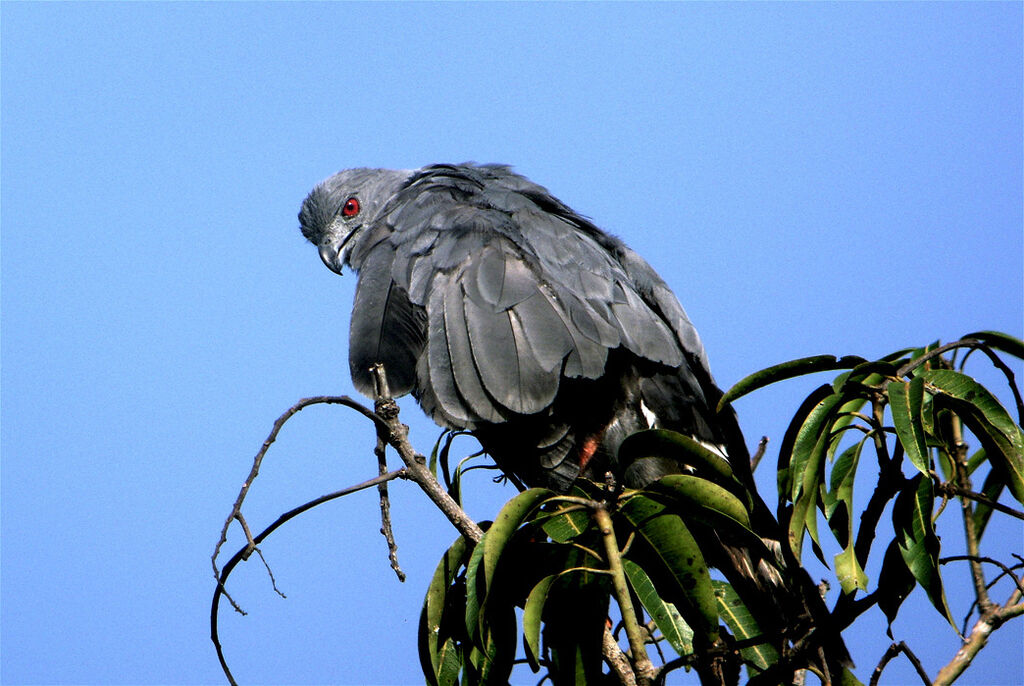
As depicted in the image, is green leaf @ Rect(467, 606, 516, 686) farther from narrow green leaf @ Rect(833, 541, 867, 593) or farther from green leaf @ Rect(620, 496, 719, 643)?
narrow green leaf @ Rect(833, 541, 867, 593)

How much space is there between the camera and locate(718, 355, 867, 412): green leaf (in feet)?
8.04

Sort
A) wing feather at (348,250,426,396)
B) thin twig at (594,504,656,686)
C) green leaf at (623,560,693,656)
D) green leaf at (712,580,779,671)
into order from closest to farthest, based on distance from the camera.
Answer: thin twig at (594,504,656,686)
green leaf at (623,560,693,656)
green leaf at (712,580,779,671)
wing feather at (348,250,426,396)

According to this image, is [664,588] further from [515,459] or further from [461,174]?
[461,174]

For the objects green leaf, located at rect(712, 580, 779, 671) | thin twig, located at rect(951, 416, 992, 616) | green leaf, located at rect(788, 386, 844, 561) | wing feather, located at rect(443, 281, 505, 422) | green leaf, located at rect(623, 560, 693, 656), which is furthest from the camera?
wing feather, located at rect(443, 281, 505, 422)

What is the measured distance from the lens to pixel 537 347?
122 inches

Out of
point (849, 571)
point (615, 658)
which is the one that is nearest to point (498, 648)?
point (615, 658)

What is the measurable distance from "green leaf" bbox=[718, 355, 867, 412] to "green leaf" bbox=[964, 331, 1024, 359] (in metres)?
0.36

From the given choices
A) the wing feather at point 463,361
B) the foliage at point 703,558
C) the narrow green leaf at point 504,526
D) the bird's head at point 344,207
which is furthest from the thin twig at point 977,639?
the bird's head at point 344,207

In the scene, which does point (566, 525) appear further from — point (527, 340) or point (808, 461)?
point (527, 340)

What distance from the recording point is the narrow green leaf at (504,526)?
1.93m

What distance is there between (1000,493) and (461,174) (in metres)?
2.68

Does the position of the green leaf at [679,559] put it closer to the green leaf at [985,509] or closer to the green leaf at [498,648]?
the green leaf at [498,648]

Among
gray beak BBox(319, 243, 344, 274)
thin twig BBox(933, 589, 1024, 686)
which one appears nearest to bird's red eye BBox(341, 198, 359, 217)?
gray beak BBox(319, 243, 344, 274)

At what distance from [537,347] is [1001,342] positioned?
145 cm
